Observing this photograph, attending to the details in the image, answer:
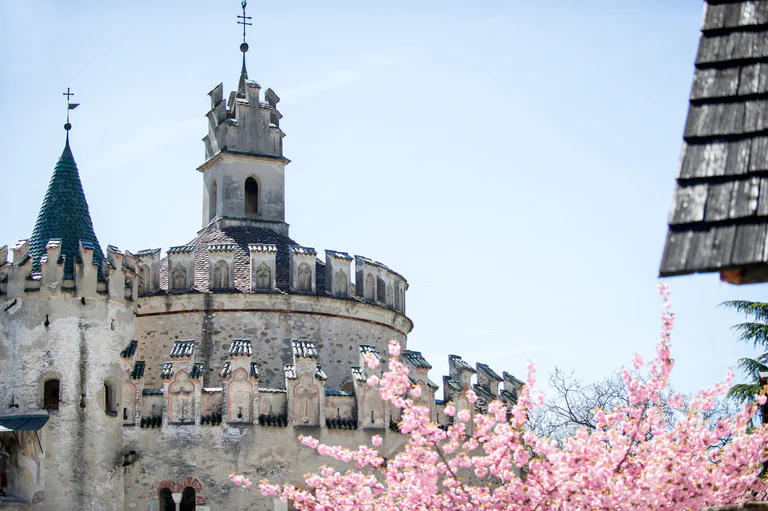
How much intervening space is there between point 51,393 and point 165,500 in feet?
11.4

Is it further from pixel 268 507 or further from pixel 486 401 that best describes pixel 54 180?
pixel 486 401

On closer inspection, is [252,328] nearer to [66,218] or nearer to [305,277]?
[305,277]

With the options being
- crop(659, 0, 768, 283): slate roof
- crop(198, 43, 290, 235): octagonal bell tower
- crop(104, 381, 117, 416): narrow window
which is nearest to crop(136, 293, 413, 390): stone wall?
crop(104, 381, 117, 416): narrow window

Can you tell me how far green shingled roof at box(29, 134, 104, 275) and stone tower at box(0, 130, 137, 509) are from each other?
0.11ft

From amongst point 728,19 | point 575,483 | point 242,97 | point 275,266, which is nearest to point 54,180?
point 275,266

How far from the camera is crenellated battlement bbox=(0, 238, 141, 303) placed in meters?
24.9

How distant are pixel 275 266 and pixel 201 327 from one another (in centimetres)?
237

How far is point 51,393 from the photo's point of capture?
82.1ft

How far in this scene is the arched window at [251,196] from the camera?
33438 millimetres

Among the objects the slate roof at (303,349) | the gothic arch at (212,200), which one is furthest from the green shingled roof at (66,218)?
the gothic arch at (212,200)

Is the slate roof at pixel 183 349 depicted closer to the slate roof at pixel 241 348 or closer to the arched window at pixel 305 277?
the slate roof at pixel 241 348

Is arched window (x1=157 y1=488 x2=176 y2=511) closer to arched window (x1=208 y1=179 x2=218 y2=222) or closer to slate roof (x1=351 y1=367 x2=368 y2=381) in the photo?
slate roof (x1=351 y1=367 x2=368 y2=381)

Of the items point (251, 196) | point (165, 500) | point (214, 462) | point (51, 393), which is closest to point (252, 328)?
point (214, 462)

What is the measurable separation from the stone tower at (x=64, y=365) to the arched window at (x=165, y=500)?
0.86 metres
